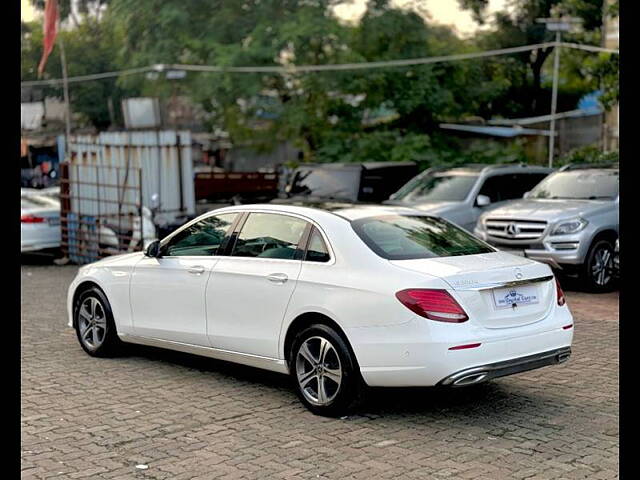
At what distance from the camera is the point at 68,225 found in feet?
57.2

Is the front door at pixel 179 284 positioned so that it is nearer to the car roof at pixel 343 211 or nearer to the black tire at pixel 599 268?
the car roof at pixel 343 211

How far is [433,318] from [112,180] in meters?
12.5

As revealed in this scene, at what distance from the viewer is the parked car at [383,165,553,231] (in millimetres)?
15211

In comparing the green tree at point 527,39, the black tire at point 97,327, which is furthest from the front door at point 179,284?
the green tree at point 527,39

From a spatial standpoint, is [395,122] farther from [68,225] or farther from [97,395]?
[97,395]

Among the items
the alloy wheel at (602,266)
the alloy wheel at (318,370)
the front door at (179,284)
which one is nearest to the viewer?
the alloy wheel at (318,370)

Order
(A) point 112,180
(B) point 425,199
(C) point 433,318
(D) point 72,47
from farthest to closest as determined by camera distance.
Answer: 1. (D) point 72,47
2. (A) point 112,180
3. (B) point 425,199
4. (C) point 433,318

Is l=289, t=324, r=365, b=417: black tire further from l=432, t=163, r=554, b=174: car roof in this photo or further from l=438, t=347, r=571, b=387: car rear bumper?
l=432, t=163, r=554, b=174: car roof

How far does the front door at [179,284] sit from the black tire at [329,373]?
107 cm

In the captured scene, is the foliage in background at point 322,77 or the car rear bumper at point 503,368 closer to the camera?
the car rear bumper at point 503,368

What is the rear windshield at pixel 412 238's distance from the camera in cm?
662
